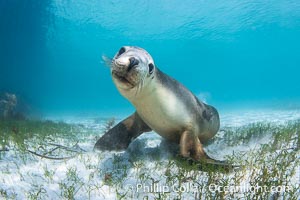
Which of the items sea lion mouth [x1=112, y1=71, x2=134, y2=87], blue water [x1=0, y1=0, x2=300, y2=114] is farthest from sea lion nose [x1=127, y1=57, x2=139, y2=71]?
blue water [x1=0, y1=0, x2=300, y2=114]

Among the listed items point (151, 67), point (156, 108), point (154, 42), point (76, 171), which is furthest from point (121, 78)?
point (154, 42)

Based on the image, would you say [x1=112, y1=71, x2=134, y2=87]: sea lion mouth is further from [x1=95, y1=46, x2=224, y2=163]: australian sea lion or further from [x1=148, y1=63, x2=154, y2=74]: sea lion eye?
[x1=148, y1=63, x2=154, y2=74]: sea lion eye

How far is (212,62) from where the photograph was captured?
155 m

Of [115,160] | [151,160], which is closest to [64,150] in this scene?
[115,160]

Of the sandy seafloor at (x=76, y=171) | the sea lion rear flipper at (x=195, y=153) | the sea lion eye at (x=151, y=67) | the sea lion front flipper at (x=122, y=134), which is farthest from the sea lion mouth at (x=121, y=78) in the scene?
the sea lion front flipper at (x=122, y=134)

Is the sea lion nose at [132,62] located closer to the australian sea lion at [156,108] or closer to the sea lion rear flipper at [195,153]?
the australian sea lion at [156,108]

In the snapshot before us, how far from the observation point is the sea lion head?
3053 mm

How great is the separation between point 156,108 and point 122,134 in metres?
1.19

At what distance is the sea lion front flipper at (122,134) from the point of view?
4914 mm

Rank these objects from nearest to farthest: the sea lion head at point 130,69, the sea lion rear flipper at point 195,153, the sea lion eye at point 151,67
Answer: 1. the sea lion head at point 130,69
2. the sea lion rear flipper at point 195,153
3. the sea lion eye at point 151,67

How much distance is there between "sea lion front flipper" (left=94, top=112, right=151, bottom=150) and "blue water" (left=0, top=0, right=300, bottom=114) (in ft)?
4.04

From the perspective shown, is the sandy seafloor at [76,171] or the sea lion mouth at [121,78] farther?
the sea lion mouth at [121,78]

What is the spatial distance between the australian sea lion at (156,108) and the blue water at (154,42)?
1.94 ft

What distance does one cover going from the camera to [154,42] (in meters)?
108
